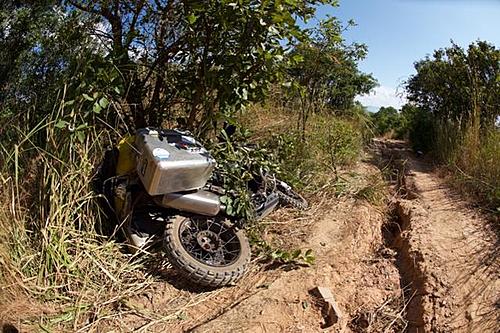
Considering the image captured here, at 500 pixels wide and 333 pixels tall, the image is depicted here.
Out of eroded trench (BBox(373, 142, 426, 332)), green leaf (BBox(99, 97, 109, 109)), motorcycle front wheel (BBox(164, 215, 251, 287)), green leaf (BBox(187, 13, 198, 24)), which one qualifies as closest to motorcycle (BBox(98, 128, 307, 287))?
motorcycle front wheel (BBox(164, 215, 251, 287))

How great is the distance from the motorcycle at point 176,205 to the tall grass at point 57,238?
164 millimetres

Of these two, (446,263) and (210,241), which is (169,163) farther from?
(446,263)

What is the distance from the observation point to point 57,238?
9.08 ft

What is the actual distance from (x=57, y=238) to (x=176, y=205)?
0.75 m

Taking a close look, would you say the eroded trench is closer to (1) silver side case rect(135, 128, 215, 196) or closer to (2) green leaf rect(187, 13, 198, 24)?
(1) silver side case rect(135, 128, 215, 196)

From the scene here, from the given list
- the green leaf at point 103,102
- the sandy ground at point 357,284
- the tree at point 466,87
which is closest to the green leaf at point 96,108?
the green leaf at point 103,102

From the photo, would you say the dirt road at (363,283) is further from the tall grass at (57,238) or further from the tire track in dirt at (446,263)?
the tall grass at (57,238)

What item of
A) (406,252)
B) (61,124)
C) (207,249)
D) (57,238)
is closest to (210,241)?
(207,249)

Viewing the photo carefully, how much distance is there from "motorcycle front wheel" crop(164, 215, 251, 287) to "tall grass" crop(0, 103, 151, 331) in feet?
0.99

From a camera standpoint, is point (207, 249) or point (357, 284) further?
point (357, 284)

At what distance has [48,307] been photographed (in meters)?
2.48

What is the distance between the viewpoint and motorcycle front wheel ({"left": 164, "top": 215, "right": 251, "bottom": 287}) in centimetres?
284

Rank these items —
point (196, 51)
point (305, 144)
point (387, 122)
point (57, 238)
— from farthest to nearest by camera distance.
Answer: point (387, 122) < point (305, 144) < point (196, 51) < point (57, 238)

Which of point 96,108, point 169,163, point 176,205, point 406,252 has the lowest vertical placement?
point 406,252
